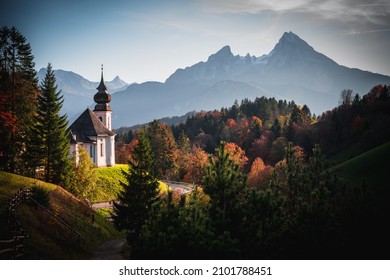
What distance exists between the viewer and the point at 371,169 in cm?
1970

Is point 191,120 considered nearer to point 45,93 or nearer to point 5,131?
point 45,93

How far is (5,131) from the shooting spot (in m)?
25.1

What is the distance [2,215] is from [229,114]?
9128 centimetres

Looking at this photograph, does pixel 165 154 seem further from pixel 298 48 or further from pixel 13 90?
pixel 298 48

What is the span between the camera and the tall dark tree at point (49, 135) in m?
31.5

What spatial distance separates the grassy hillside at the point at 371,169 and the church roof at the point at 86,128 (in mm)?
36959

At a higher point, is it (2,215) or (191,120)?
(191,120)

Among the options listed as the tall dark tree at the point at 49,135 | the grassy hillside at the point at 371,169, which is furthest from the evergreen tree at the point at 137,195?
the grassy hillside at the point at 371,169

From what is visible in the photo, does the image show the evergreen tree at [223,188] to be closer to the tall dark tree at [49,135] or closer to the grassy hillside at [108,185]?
the tall dark tree at [49,135]

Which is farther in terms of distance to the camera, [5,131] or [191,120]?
[191,120]

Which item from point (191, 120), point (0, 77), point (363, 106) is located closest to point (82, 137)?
point (0, 77)

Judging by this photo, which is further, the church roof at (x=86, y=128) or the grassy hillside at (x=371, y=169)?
the church roof at (x=86, y=128)

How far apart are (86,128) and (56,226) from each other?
33212mm
